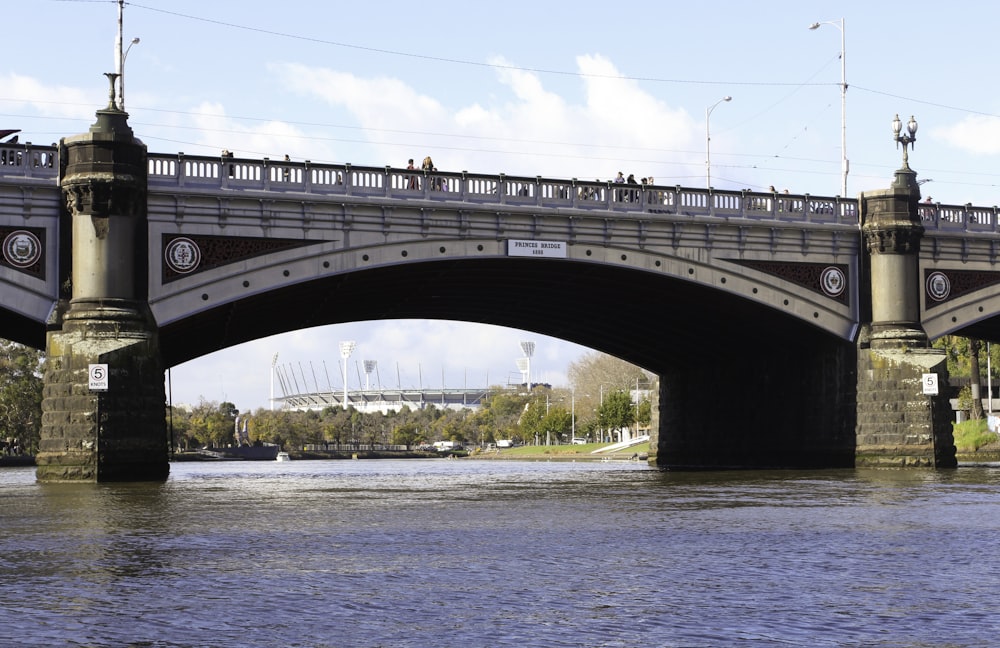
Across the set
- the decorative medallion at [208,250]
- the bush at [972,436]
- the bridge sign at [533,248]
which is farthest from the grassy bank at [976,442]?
the decorative medallion at [208,250]

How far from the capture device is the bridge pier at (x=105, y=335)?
43031 millimetres

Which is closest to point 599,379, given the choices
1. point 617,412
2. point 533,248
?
point 617,412

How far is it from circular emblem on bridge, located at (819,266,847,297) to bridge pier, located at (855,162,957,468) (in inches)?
→ 49.0

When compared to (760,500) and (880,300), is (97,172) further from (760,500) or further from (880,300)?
(880,300)

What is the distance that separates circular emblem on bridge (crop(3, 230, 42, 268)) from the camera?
44.7m

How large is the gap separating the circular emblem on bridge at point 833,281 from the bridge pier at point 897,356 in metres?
1.24

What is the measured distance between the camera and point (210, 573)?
17828 millimetres

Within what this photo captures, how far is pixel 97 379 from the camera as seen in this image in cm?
4303

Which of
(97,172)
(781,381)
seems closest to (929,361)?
(781,381)

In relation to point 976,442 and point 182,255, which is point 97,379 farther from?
point 976,442

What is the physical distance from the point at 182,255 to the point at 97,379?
5.76 m

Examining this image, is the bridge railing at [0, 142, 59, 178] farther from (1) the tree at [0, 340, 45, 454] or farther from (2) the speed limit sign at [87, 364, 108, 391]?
(1) the tree at [0, 340, 45, 454]

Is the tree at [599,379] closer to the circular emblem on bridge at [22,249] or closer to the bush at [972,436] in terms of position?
the bush at [972,436]

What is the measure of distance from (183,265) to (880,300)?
28.9 m
